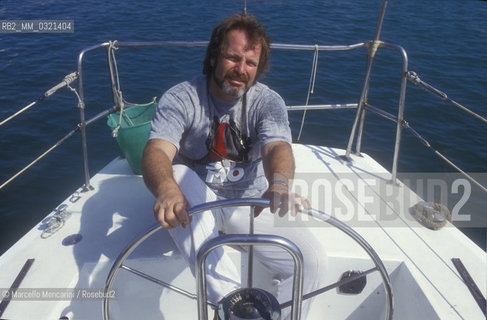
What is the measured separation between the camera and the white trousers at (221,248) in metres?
1.52

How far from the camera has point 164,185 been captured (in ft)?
4.89

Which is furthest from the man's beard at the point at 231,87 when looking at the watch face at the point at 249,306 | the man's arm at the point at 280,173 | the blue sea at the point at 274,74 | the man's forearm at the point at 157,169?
the blue sea at the point at 274,74

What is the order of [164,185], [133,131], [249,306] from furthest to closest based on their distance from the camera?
[133,131]
[164,185]
[249,306]

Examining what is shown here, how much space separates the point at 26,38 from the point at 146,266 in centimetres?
772

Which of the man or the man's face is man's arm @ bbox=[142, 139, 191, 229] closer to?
the man

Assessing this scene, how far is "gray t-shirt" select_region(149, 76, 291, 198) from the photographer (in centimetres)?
188

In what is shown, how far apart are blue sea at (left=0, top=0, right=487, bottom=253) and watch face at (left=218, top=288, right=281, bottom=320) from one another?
313cm

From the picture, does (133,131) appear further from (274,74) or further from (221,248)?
(274,74)

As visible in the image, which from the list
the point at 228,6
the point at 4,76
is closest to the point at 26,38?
the point at 4,76

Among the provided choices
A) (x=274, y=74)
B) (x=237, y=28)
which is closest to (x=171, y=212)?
(x=237, y=28)

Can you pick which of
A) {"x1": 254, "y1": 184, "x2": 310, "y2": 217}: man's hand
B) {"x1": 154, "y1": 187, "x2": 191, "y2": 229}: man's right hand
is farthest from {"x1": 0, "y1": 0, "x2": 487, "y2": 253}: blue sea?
{"x1": 254, "y1": 184, "x2": 310, "y2": 217}: man's hand

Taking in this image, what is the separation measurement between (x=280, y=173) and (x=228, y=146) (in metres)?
0.36

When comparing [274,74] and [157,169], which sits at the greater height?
[157,169]

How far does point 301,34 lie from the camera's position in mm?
8109
